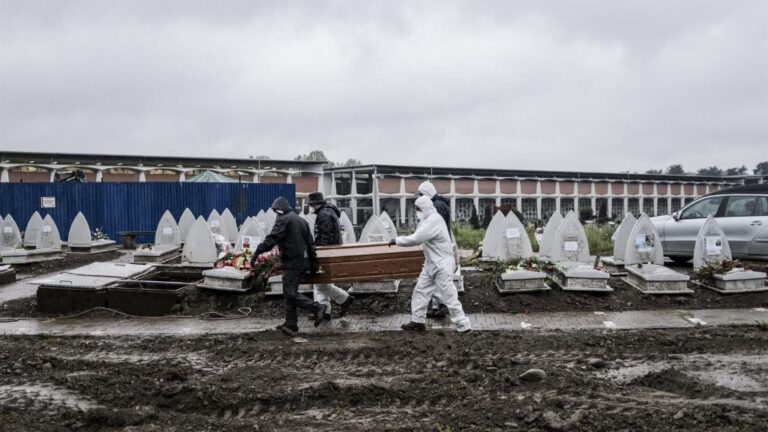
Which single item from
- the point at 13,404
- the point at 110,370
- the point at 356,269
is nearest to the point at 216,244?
the point at 356,269

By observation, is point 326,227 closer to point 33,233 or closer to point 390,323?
point 390,323

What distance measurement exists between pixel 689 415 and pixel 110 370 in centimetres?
591

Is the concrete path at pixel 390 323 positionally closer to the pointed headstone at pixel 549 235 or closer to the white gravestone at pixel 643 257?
the white gravestone at pixel 643 257

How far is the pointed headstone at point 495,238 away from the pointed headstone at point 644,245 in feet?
7.83

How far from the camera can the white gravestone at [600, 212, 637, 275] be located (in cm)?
1198

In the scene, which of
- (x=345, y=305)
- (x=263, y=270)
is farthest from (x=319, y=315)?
(x=263, y=270)

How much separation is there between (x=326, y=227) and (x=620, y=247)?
22.1ft

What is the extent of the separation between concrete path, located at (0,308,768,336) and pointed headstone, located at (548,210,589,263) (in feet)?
5.64

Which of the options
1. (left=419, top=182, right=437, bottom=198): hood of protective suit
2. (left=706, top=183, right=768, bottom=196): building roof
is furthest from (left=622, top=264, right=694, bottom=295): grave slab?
(left=706, top=183, right=768, bottom=196): building roof

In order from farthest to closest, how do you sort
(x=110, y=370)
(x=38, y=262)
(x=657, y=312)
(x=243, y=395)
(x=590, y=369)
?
(x=38, y=262)
(x=657, y=312)
(x=110, y=370)
(x=590, y=369)
(x=243, y=395)

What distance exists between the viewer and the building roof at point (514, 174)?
133 ft

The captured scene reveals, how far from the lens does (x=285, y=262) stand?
826 centimetres

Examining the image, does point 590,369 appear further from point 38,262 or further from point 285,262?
point 38,262

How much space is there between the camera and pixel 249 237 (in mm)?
12094
